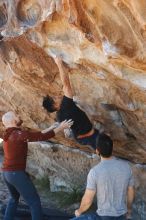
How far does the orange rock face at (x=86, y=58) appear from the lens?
4.98 metres

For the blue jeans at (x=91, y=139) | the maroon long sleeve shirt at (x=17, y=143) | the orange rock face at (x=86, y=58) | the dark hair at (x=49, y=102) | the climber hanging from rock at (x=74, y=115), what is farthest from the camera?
the dark hair at (x=49, y=102)

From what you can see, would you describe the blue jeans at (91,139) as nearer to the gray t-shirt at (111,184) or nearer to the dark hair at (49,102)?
the dark hair at (49,102)

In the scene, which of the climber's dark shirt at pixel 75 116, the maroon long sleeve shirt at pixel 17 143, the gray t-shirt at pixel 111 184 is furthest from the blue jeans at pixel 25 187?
the gray t-shirt at pixel 111 184

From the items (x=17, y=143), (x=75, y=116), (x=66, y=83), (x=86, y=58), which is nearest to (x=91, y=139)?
(x=75, y=116)

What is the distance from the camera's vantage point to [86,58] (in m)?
5.50

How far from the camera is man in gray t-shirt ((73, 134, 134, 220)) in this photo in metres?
5.14

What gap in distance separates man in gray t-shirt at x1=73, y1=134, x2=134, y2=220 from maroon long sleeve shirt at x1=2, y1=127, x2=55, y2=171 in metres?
0.93

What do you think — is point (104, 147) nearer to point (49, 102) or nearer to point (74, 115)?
point (74, 115)

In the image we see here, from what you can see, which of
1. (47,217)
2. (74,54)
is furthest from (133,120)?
(47,217)

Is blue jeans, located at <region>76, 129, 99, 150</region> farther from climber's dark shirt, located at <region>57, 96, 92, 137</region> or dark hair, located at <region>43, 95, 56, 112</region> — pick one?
dark hair, located at <region>43, 95, 56, 112</region>

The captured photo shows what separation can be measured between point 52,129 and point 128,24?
1735 mm

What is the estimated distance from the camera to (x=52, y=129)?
6.12 meters

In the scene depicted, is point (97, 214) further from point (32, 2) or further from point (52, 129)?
point (32, 2)

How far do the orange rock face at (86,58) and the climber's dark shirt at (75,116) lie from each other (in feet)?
0.79
